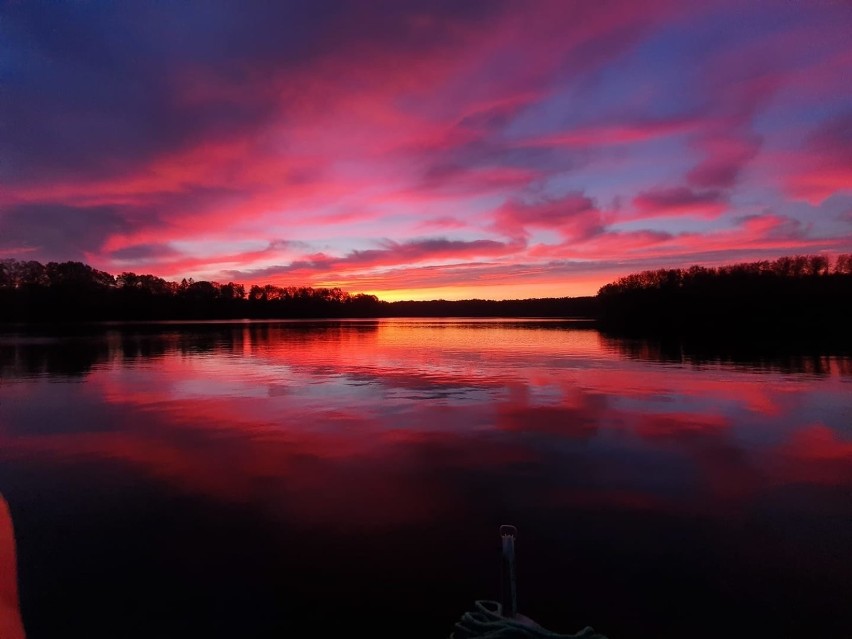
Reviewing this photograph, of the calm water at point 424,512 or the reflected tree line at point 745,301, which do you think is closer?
the calm water at point 424,512

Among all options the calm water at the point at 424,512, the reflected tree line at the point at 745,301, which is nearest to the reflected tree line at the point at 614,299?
the reflected tree line at the point at 745,301

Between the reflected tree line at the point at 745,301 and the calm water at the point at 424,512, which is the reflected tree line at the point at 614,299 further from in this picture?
the calm water at the point at 424,512

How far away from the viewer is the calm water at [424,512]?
5254mm

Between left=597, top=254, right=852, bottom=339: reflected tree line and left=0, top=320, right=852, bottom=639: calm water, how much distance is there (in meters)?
55.5

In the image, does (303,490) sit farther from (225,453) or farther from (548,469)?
(548,469)

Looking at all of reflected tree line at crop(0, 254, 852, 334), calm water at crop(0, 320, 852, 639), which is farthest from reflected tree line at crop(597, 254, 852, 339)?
calm water at crop(0, 320, 852, 639)

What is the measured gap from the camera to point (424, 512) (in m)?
7.45

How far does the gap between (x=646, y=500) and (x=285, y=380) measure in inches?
635

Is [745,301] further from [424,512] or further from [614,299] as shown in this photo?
[424,512]

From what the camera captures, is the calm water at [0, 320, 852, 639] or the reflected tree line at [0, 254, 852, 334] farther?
the reflected tree line at [0, 254, 852, 334]

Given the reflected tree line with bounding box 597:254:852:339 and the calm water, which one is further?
the reflected tree line with bounding box 597:254:852:339

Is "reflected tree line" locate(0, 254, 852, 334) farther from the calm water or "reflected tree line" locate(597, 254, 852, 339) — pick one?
the calm water

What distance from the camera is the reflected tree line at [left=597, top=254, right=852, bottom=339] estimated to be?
66438 millimetres

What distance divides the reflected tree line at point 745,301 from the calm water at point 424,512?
182ft
